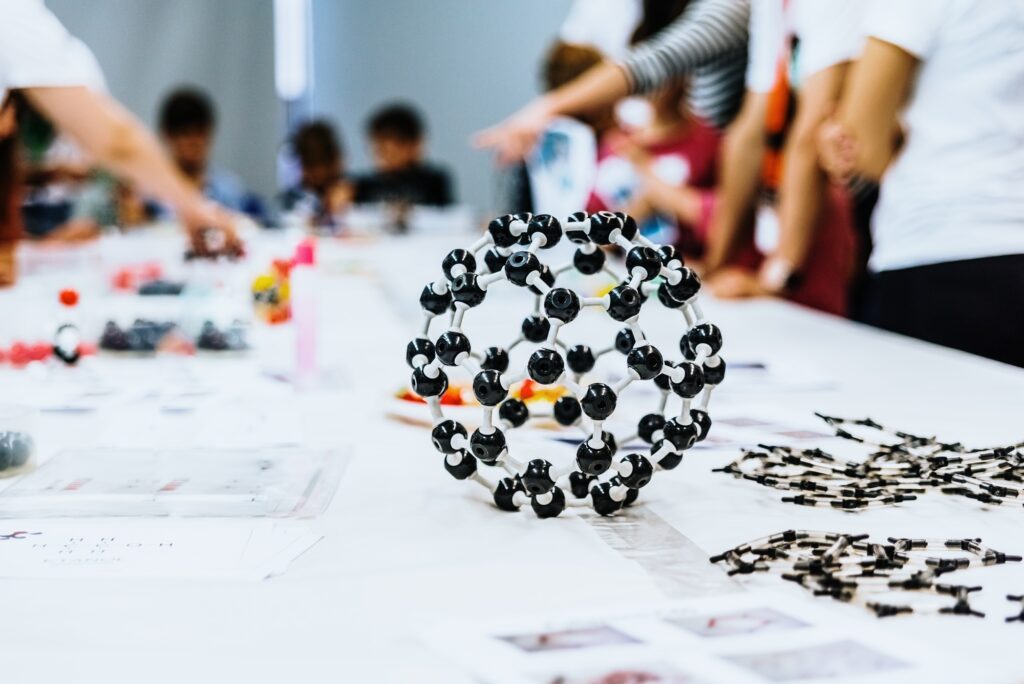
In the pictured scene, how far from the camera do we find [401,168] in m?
6.37

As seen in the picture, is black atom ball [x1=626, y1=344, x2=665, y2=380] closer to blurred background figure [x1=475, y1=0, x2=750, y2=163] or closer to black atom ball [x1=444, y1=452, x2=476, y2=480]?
black atom ball [x1=444, y1=452, x2=476, y2=480]

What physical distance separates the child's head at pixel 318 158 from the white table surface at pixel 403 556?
174 inches

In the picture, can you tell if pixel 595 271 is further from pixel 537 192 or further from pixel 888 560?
pixel 537 192

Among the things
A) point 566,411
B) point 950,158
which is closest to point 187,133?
point 950,158

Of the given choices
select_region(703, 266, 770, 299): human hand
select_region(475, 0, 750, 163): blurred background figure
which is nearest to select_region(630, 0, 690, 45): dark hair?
select_region(475, 0, 750, 163): blurred background figure

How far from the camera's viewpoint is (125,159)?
255cm

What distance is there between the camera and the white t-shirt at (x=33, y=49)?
1953 millimetres

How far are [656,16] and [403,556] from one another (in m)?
2.37

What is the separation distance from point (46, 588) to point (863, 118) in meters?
1.46

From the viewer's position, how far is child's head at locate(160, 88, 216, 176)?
17.3 feet

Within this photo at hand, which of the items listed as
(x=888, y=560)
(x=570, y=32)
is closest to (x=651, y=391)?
(x=888, y=560)

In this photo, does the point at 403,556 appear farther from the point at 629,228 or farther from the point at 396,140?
the point at 396,140

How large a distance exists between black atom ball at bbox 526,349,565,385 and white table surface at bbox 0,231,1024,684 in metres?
0.12

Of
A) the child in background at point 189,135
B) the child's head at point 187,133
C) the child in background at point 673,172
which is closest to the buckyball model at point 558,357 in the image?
the child in background at point 673,172
